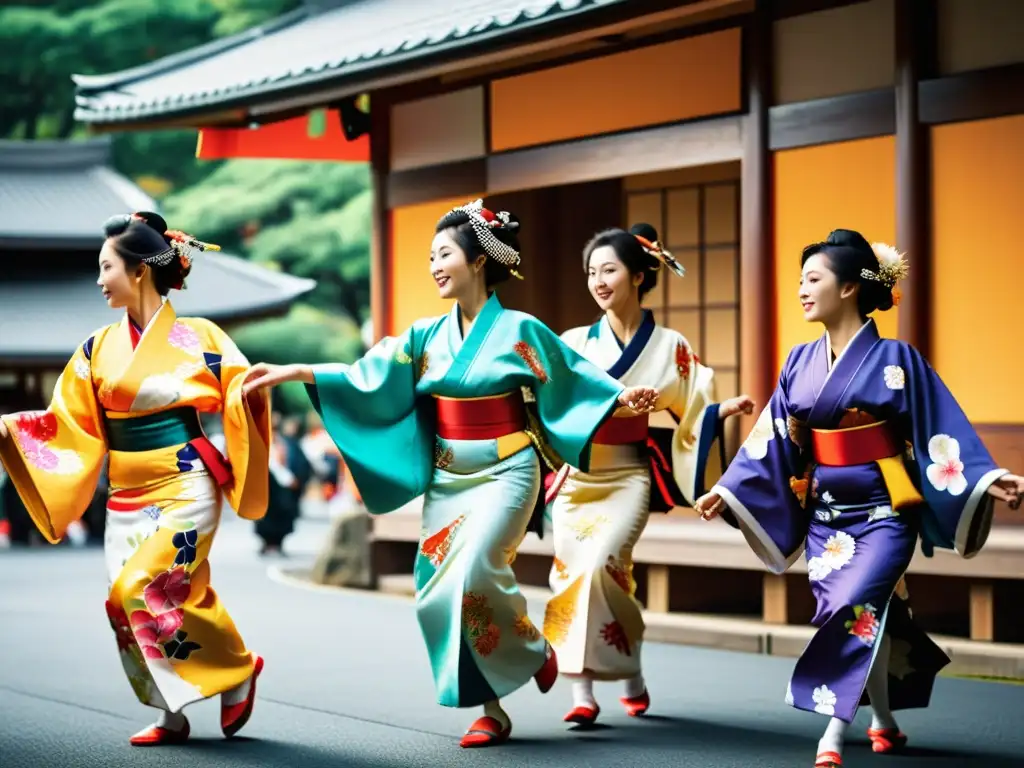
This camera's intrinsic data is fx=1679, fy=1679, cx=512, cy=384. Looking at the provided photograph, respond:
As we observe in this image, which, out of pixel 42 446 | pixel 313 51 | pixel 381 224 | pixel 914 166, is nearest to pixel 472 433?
pixel 42 446

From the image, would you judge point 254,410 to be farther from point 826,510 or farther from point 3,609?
point 3,609

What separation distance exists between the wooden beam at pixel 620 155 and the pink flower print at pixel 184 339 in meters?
4.13

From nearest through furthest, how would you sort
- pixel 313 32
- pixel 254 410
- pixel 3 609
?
pixel 254 410 → pixel 3 609 → pixel 313 32

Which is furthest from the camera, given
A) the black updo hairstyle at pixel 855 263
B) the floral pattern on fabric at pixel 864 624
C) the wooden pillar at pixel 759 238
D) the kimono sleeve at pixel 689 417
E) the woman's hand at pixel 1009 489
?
the wooden pillar at pixel 759 238

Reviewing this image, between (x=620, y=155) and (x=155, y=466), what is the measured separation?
4.84m

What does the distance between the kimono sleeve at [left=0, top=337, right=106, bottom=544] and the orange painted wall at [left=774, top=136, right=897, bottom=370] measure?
14.1 feet

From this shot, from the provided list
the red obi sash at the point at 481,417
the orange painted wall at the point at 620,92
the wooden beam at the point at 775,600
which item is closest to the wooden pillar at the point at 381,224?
the orange painted wall at the point at 620,92

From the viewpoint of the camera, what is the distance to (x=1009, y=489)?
5.54 meters

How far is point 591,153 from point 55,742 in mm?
5606

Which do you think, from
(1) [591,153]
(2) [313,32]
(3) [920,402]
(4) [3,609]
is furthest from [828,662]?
(2) [313,32]

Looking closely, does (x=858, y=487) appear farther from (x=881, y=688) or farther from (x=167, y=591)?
(x=167, y=591)

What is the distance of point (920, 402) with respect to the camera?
5.82 meters

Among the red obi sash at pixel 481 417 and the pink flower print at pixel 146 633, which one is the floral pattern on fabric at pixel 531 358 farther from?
the pink flower print at pixel 146 633

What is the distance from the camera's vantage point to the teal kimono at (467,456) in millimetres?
6203
